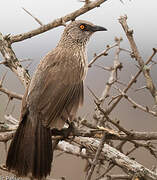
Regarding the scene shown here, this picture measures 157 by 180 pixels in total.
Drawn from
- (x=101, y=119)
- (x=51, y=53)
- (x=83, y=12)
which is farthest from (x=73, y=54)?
(x=101, y=119)

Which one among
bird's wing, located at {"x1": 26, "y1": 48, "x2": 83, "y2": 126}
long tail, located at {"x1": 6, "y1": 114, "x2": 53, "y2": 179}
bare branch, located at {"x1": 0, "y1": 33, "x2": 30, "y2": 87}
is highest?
bare branch, located at {"x1": 0, "y1": 33, "x2": 30, "y2": 87}

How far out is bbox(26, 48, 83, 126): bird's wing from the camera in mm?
3568

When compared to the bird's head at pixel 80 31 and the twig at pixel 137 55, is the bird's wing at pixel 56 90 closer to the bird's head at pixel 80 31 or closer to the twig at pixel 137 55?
the bird's head at pixel 80 31

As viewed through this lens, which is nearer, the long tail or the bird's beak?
the long tail

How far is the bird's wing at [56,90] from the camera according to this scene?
3568mm

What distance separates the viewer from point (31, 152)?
3488 millimetres

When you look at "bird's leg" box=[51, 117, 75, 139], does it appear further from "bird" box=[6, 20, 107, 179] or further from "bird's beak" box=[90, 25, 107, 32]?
"bird's beak" box=[90, 25, 107, 32]

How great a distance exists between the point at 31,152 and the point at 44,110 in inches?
17.2

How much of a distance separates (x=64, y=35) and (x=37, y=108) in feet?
5.00

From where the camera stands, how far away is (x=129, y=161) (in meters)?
3.39

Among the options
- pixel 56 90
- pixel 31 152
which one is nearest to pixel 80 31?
pixel 56 90

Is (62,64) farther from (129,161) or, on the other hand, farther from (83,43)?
(129,161)

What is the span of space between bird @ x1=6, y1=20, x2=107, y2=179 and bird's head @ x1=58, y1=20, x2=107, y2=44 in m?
→ 0.58

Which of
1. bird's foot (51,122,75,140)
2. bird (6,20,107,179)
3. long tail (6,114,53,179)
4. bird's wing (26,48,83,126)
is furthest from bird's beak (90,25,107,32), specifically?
long tail (6,114,53,179)
